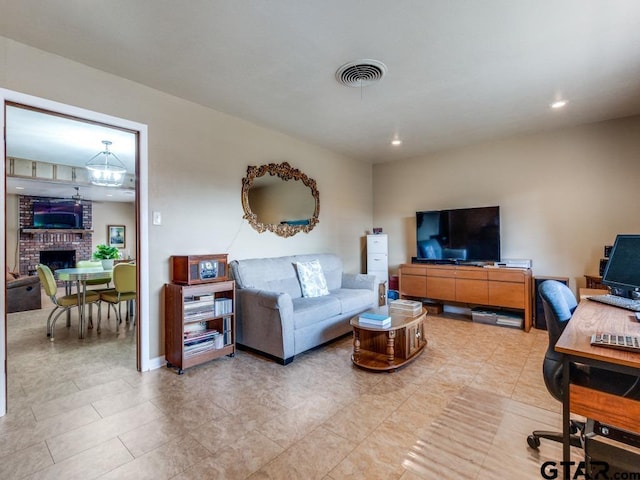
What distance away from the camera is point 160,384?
242 centimetres

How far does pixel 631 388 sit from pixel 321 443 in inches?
58.1

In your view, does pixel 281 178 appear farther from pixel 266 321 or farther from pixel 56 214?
pixel 56 214

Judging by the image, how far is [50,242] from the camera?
7.70m

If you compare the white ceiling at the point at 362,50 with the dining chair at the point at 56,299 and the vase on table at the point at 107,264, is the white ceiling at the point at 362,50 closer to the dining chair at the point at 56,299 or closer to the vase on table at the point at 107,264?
the dining chair at the point at 56,299

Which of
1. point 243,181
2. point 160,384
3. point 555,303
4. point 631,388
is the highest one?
point 243,181

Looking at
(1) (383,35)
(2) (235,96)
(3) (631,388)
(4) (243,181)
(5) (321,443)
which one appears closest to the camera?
(3) (631,388)

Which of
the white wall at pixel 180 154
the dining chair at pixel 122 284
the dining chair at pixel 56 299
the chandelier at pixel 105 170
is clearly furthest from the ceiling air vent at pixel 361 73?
the dining chair at pixel 56 299

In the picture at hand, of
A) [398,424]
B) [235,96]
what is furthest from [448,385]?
[235,96]

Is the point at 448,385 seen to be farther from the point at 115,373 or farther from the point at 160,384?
the point at 115,373

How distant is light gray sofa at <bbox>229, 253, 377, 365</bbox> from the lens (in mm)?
2754

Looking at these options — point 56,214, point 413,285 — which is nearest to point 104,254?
point 413,285

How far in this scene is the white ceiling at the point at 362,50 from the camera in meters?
1.80

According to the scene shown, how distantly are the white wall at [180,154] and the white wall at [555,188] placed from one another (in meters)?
2.49

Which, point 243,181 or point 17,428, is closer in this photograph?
point 17,428
